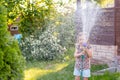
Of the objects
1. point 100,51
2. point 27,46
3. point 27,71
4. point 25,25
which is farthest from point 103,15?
point 25,25

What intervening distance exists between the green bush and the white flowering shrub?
215 inches

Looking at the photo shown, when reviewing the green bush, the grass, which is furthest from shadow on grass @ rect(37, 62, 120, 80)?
the green bush

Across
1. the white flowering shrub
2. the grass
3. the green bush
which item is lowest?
the grass

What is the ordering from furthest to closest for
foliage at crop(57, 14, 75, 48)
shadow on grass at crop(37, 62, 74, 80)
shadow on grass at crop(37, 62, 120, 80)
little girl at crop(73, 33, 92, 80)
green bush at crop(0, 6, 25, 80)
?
foliage at crop(57, 14, 75, 48)
shadow on grass at crop(37, 62, 74, 80)
shadow on grass at crop(37, 62, 120, 80)
little girl at crop(73, 33, 92, 80)
green bush at crop(0, 6, 25, 80)

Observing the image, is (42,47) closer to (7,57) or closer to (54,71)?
(54,71)

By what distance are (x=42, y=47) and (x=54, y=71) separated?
229 cm

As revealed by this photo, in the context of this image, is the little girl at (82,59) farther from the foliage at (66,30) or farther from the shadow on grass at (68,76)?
the foliage at (66,30)

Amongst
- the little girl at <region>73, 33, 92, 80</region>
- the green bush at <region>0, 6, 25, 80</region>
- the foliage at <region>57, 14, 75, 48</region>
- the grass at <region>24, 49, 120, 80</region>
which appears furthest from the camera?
the foliage at <region>57, 14, 75, 48</region>

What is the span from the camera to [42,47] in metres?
9.94

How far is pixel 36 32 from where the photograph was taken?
10547 mm

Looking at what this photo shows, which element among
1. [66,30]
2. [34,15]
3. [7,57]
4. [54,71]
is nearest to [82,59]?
[7,57]

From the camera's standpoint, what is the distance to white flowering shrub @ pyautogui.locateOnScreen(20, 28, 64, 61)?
968cm

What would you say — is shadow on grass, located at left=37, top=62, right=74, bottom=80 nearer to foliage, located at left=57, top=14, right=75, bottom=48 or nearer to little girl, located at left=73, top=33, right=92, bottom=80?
little girl, located at left=73, top=33, right=92, bottom=80

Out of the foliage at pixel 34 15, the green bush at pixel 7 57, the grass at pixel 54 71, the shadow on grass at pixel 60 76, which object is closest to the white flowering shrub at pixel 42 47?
the grass at pixel 54 71
